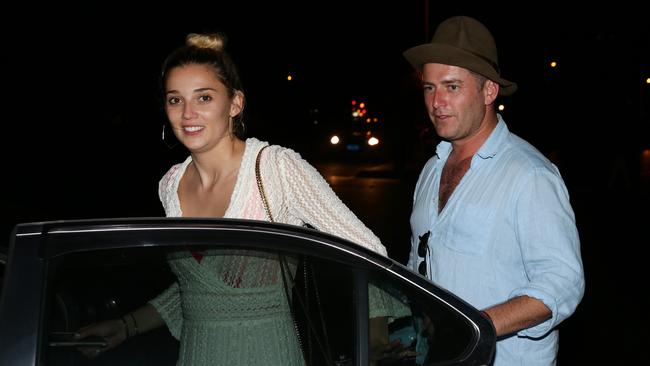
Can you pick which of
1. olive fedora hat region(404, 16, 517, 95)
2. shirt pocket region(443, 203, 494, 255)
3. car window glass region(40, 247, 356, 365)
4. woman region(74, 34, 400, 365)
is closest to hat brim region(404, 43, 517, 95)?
olive fedora hat region(404, 16, 517, 95)

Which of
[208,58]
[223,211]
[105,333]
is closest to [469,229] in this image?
[223,211]

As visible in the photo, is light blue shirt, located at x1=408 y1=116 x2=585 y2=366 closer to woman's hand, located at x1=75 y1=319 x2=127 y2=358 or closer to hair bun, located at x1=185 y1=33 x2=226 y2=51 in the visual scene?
hair bun, located at x1=185 y1=33 x2=226 y2=51

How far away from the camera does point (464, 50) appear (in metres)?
2.58

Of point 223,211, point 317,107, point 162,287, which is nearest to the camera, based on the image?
point 162,287

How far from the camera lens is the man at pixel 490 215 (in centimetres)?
214

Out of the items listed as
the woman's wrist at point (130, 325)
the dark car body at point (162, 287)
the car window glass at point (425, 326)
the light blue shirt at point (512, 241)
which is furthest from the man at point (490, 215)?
the woman's wrist at point (130, 325)

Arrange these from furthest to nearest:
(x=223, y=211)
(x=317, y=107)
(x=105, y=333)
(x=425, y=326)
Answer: (x=317, y=107) → (x=223, y=211) → (x=425, y=326) → (x=105, y=333)

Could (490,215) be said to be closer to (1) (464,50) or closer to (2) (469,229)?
(2) (469,229)

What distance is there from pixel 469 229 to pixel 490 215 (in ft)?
0.32

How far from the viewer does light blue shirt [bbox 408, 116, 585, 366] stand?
214cm

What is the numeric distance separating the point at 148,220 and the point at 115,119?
2545cm

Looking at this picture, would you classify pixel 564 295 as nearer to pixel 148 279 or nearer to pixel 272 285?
pixel 272 285

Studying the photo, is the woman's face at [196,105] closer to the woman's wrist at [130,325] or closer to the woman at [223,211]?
the woman at [223,211]

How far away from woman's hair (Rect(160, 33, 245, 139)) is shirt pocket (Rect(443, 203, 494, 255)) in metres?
0.94
